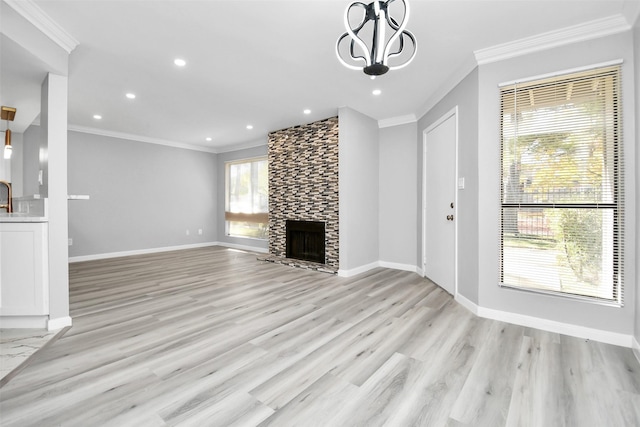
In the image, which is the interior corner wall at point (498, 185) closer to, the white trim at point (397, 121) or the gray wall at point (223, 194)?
the white trim at point (397, 121)

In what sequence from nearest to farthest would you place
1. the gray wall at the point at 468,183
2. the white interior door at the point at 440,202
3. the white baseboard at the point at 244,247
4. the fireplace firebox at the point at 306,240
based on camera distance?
1. the gray wall at the point at 468,183
2. the white interior door at the point at 440,202
3. the fireplace firebox at the point at 306,240
4. the white baseboard at the point at 244,247

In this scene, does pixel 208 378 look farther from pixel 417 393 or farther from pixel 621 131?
pixel 621 131

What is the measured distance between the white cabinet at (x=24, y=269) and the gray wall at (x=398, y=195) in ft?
14.4

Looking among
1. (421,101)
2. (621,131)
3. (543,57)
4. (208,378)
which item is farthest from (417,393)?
(421,101)

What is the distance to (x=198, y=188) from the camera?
7434 mm

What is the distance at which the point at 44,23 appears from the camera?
91.3 inches

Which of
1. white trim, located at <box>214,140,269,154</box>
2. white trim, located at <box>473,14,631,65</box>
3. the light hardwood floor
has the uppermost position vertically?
white trim, located at <box>214,140,269,154</box>

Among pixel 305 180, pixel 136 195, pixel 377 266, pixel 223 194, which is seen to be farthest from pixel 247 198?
pixel 377 266

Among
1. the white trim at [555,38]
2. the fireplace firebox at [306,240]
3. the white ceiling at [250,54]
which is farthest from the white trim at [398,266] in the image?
the white trim at [555,38]

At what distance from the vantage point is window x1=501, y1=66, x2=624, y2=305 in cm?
230

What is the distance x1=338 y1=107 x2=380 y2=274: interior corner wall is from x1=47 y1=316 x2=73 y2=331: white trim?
3204 mm

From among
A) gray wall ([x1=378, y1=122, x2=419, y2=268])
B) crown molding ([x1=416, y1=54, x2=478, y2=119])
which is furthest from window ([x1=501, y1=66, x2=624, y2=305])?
gray wall ([x1=378, y1=122, x2=419, y2=268])

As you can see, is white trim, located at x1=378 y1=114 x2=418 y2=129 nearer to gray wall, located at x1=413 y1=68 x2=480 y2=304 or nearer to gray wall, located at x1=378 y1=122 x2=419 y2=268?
gray wall, located at x1=378 y1=122 x2=419 y2=268

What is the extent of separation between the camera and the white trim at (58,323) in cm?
245
